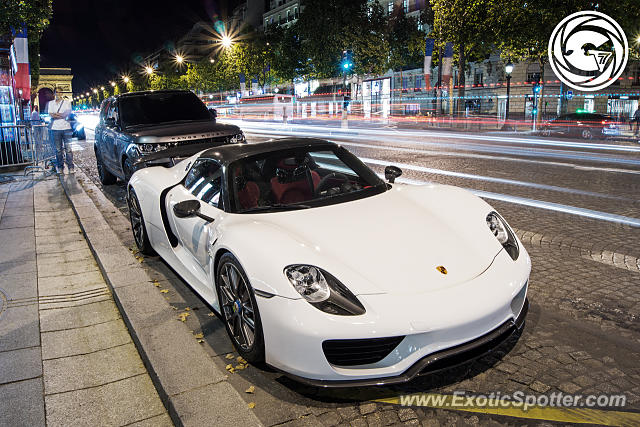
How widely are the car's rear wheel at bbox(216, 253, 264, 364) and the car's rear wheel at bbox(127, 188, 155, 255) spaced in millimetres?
2322

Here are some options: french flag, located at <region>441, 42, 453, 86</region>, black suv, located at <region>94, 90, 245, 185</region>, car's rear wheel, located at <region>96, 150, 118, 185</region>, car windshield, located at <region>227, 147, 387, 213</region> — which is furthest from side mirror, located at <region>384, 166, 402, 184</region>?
french flag, located at <region>441, 42, 453, 86</region>

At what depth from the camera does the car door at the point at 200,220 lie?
3.81m

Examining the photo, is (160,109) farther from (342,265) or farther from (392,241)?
(342,265)

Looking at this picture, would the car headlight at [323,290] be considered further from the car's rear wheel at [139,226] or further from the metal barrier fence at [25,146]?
the metal barrier fence at [25,146]

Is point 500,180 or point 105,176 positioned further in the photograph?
point 105,176

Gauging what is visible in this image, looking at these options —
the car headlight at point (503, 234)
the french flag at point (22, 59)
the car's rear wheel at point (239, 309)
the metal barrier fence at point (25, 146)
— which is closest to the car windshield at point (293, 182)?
the car's rear wheel at point (239, 309)

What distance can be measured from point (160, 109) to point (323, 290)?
799 cm

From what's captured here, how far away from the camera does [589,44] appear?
27.6 meters

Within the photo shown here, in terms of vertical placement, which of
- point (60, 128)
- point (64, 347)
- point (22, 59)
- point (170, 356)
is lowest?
point (64, 347)

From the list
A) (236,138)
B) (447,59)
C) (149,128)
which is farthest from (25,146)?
(447,59)

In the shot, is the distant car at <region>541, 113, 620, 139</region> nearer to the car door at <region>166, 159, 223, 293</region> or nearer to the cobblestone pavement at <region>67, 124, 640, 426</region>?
the cobblestone pavement at <region>67, 124, 640, 426</region>

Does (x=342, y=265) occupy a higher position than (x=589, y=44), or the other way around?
(x=589, y=44)

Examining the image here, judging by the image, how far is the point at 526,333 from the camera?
3588mm

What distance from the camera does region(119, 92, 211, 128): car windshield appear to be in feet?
31.1
